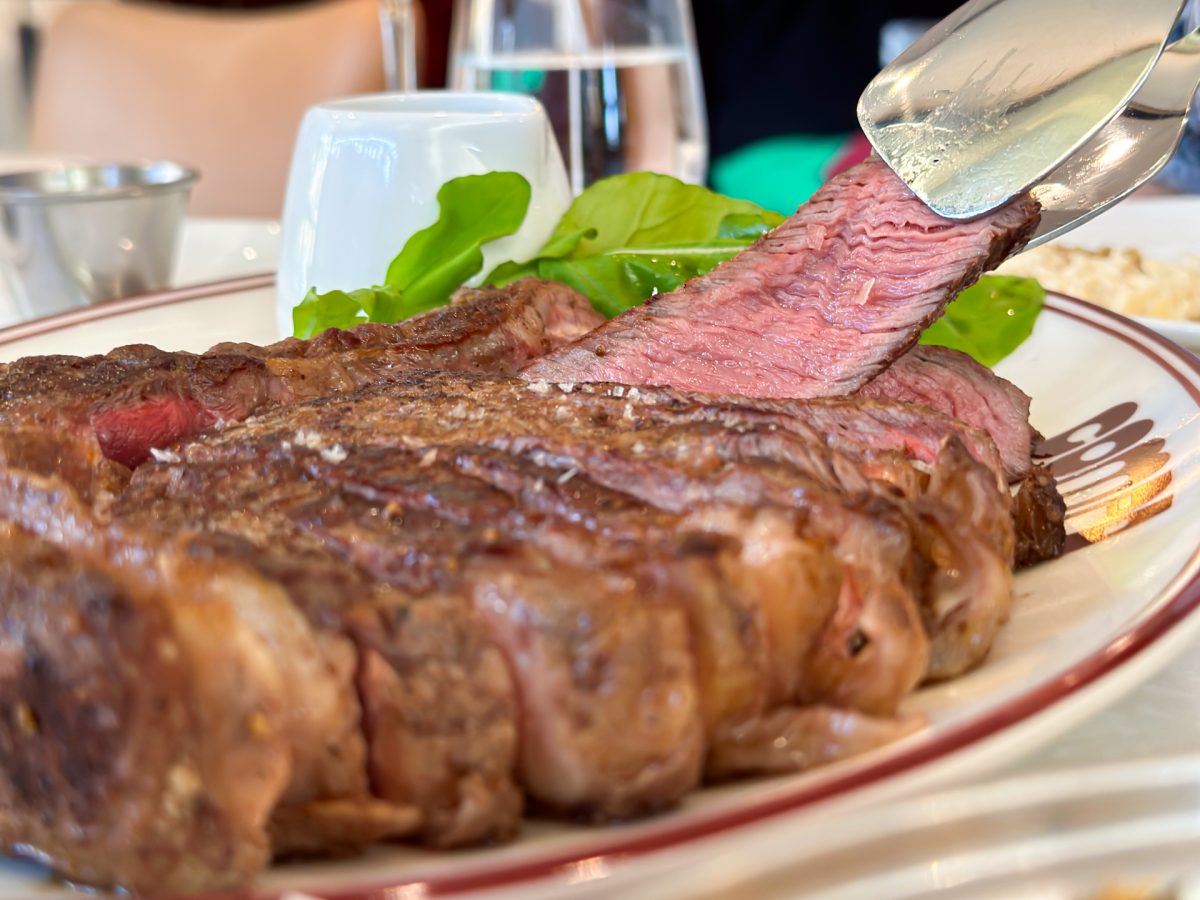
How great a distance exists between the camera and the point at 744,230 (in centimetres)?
254

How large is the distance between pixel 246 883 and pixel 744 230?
6.16 ft

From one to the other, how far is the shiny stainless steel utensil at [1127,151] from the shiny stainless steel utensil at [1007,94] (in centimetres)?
5

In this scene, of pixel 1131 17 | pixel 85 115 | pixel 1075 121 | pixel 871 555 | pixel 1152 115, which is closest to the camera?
pixel 871 555

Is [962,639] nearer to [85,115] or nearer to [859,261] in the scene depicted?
[859,261]

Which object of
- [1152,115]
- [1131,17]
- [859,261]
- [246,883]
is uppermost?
[1131,17]

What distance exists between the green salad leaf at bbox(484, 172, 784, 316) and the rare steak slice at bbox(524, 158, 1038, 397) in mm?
535

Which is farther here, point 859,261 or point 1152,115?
point 1152,115

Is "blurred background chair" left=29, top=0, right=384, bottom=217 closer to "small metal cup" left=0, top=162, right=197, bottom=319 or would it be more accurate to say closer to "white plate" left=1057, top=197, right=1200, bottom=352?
"small metal cup" left=0, top=162, right=197, bottom=319

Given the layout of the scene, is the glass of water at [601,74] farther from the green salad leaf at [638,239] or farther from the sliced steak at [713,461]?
the sliced steak at [713,461]

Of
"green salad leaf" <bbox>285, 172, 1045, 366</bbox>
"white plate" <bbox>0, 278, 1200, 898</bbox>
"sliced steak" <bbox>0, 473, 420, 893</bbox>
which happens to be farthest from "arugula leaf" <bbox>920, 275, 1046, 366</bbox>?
"sliced steak" <bbox>0, 473, 420, 893</bbox>

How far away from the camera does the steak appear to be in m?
1.40

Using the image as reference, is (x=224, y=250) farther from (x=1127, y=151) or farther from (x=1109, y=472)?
(x=1109, y=472)

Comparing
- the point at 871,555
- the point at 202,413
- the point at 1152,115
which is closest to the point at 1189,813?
the point at 871,555

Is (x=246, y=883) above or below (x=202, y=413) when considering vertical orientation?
below
